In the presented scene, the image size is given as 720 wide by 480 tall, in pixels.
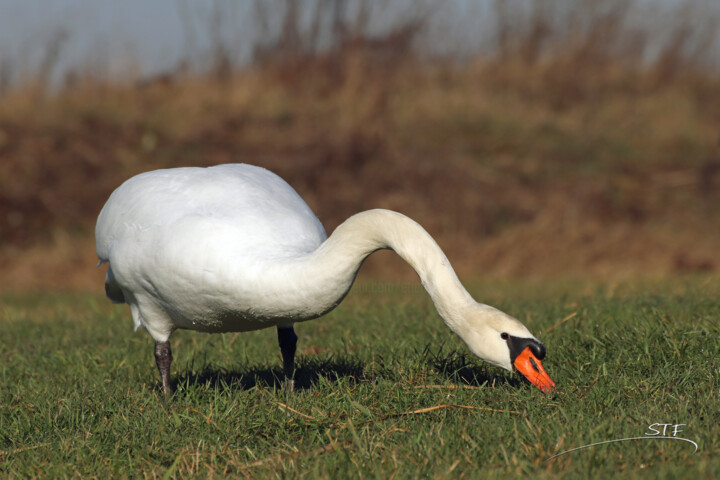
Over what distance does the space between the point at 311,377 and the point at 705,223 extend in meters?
8.82

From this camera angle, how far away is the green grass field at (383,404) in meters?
3.16

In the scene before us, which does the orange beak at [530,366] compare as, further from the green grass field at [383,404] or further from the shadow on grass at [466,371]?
the shadow on grass at [466,371]

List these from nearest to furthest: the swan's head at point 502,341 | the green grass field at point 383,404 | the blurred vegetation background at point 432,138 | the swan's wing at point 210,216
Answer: the green grass field at point 383,404 < the swan's head at point 502,341 < the swan's wing at point 210,216 < the blurred vegetation background at point 432,138

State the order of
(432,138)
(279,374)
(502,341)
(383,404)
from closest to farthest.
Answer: (502,341) < (383,404) < (279,374) < (432,138)

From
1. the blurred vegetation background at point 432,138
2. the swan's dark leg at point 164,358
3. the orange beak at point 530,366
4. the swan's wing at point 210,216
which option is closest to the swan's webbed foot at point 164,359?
the swan's dark leg at point 164,358

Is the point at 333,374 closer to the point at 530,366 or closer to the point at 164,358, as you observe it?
the point at 164,358

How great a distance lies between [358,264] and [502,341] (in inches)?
26.5

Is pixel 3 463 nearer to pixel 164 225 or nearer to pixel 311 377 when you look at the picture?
pixel 164 225

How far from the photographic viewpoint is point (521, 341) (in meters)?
3.57

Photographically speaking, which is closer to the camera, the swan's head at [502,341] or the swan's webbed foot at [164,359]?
the swan's head at [502,341]

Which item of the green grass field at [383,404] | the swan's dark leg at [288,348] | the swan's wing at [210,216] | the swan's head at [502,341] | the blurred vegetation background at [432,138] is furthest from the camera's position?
the blurred vegetation background at [432,138]

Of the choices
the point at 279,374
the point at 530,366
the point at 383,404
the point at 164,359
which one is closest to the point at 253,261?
the point at 383,404

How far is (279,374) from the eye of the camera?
5.16m

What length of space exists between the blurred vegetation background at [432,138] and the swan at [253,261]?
259 inches
